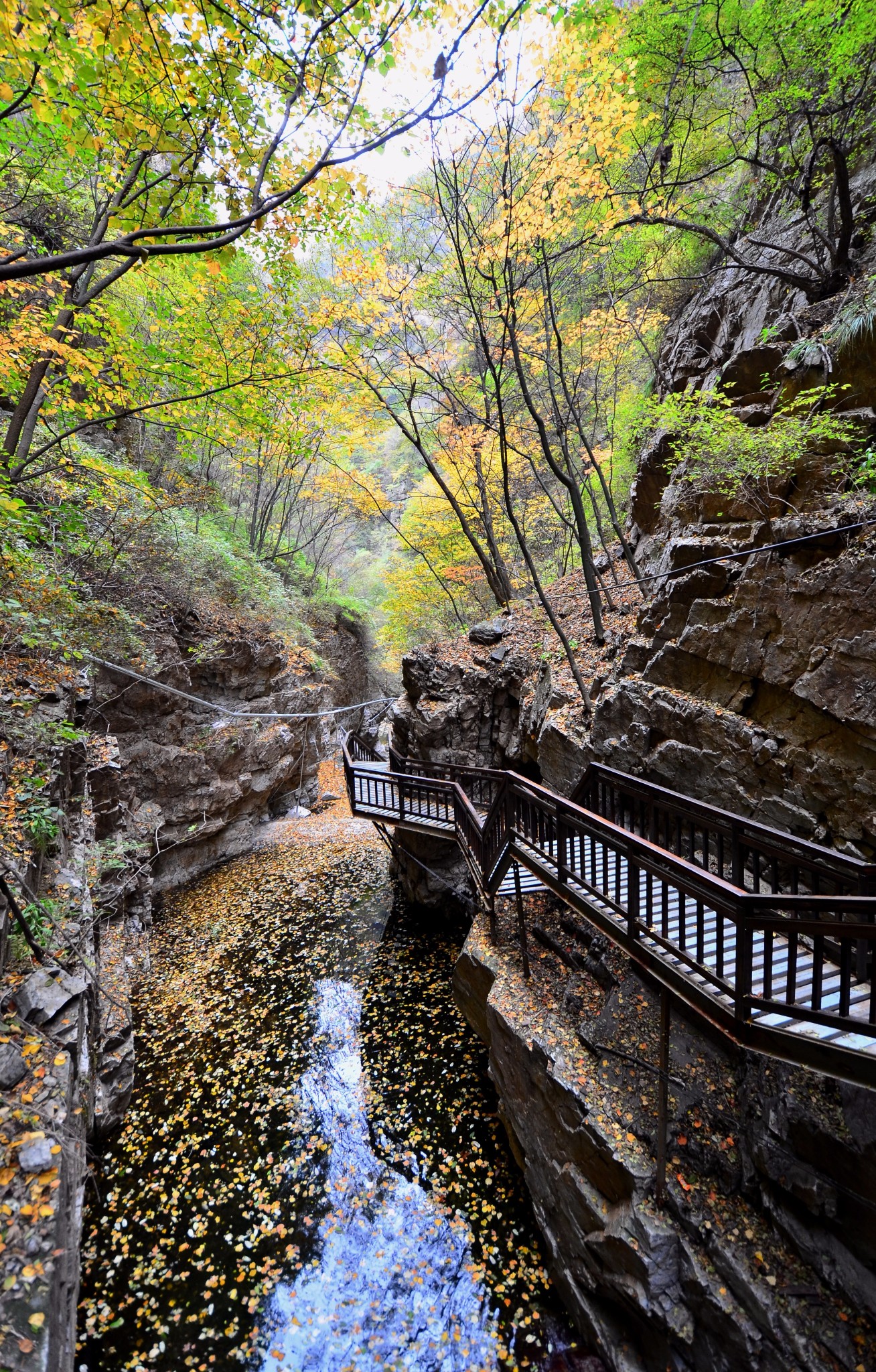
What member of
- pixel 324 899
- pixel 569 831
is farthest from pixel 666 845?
pixel 324 899

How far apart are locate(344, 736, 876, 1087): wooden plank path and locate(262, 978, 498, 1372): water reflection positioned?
3190 millimetres

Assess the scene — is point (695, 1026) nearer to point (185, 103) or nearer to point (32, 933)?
point (32, 933)

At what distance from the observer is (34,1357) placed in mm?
2445

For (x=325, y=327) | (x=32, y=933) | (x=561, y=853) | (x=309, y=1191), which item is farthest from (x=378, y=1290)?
(x=325, y=327)

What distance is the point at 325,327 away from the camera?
940 cm

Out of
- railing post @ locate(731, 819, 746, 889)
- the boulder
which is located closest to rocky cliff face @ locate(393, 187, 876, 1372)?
railing post @ locate(731, 819, 746, 889)

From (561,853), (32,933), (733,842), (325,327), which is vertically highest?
(325,327)

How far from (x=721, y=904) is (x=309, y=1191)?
17.9ft

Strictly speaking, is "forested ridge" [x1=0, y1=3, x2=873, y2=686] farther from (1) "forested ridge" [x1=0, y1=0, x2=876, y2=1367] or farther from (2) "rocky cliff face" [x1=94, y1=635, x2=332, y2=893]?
(2) "rocky cliff face" [x1=94, y1=635, x2=332, y2=893]

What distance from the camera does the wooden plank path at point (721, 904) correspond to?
283cm

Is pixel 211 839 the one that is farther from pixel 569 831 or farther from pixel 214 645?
pixel 569 831

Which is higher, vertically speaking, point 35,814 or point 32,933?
point 35,814

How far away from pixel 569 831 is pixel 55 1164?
185 inches

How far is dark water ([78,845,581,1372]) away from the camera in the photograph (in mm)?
4168
